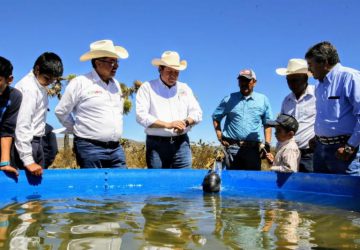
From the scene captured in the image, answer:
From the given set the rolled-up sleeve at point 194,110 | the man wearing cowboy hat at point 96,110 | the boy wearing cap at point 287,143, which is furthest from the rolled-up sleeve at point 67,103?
the boy wearing cap at point 287,143

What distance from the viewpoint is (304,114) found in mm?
6168

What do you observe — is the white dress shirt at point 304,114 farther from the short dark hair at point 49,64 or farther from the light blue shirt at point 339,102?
the short dark hair at point 49,64

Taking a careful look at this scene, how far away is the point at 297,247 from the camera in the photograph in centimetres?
271

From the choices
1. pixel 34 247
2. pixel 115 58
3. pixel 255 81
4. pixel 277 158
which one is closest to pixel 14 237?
pixel 34 247

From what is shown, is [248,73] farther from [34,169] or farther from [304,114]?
[34,169]

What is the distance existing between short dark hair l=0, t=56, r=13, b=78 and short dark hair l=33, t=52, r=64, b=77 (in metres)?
0.47

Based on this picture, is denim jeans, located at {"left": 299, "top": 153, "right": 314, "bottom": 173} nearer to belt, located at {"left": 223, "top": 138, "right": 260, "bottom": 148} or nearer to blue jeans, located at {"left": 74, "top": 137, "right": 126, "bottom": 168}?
belt, located at {"left": 223, "top": 138, "right": 260, "bottom": 148}

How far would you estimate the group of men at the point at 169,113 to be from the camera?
15.3 feet

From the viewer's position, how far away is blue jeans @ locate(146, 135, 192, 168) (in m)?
5.97

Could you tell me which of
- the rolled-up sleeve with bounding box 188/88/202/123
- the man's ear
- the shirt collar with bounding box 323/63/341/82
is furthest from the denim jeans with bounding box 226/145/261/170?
the man's ear

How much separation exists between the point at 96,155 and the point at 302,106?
9.71 feet

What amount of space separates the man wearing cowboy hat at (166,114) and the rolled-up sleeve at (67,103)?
0.92 m

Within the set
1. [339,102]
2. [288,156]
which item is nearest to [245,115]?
[288,156]

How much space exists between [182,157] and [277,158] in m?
1.32
